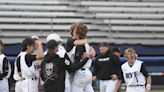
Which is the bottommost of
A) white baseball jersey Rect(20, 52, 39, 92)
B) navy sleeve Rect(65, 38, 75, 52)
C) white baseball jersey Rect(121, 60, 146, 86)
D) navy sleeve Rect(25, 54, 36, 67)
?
white baseball jersey Rect(121, 60, 146, 86)

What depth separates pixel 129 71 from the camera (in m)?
8.32

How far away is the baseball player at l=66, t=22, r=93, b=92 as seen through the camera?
6.60 meters

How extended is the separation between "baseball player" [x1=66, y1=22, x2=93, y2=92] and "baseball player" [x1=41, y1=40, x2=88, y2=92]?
0.92 feet

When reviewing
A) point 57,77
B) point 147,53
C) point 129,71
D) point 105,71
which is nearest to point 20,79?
point 57,77

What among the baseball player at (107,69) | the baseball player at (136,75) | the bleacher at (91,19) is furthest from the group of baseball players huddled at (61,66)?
the bleacher at (91,19)

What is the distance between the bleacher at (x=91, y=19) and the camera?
687 inches

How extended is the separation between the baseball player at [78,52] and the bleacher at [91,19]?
384 inches

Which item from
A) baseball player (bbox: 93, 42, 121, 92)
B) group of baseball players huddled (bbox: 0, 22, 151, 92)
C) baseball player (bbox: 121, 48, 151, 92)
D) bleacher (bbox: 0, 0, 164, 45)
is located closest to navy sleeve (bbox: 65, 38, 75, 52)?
group of baseball players huddled (bbox: 0, 22, 151, 92)

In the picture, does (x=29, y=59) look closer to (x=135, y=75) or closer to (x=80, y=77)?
(x=80, y=77)

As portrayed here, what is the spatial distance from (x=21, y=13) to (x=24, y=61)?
11.7 meters

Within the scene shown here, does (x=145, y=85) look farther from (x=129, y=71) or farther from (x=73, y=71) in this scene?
(x=73, y=71)

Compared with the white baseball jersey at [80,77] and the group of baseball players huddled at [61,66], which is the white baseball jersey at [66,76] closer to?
the group of baseball players huddled at [61,66]

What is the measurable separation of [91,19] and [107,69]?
342 inches

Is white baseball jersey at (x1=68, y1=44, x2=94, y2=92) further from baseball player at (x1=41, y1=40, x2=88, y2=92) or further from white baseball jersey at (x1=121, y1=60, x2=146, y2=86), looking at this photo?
white baseball jersey at (x1=121, y1=60, x2=146, y2=86)
